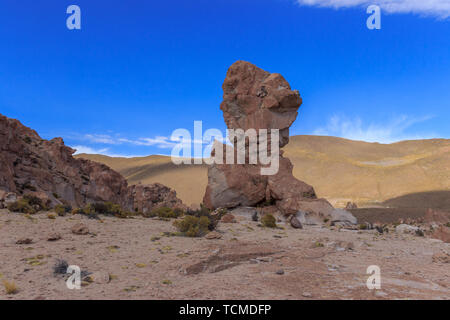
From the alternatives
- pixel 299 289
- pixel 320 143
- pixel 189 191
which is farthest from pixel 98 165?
pixel 320 143

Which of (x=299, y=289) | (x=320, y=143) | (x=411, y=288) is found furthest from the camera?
(x=320, y=143)

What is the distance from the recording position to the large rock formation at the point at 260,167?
54.4 ft

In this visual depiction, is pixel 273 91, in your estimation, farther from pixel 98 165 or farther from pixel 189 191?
pixel 189 191

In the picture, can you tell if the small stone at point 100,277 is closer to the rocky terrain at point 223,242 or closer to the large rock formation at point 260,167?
the rocky terrain at point 223,242

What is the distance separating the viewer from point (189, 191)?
68250mm

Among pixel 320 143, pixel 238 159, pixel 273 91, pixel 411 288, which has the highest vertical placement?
pixel 320 143

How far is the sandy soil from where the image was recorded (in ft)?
17.1

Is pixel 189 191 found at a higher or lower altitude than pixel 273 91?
lower

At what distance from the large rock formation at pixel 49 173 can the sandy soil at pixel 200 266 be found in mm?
5892

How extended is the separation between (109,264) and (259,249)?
360 centimetres

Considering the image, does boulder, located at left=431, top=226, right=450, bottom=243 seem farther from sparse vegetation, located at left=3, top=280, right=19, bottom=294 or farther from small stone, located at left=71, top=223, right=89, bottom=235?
sparse vegetation, located at left=3, top=280, right=19, bottom=294

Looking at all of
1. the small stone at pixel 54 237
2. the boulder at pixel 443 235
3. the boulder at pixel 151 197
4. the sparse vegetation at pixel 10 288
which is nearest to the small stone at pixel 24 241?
the small stone at pixel 54 237

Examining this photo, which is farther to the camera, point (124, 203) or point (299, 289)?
point (124, 203)

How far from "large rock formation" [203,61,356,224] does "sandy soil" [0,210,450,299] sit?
18.8 ft
